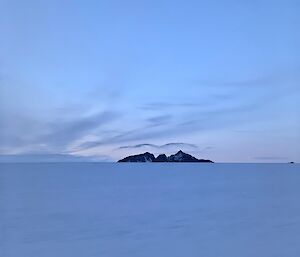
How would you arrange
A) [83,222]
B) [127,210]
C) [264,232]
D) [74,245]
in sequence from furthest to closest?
1. [127,210]
2. [83,222]
3. [264,232]
4. [74,245]

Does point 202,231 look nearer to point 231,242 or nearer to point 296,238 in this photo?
point 231,242

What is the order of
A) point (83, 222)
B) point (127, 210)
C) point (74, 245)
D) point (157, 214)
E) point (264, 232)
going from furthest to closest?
point (127, 210) < point (157, 214) < point (83, 222) < point (264, 232) < point (74, 245)

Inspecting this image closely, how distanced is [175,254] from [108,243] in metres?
1.41

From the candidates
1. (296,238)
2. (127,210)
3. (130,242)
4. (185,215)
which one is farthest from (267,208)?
(130,242)

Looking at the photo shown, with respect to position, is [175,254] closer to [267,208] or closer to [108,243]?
[108,243]

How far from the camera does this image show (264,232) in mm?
8781

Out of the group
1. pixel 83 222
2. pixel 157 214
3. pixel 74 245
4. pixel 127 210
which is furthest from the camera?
pixel 127 210

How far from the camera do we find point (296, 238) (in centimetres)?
774

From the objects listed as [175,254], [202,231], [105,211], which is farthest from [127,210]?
[175,254]

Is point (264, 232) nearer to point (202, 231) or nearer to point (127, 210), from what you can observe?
point (202, 231)

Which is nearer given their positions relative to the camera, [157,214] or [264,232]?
[264,232]

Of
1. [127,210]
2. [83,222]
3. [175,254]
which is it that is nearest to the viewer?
[175,254]

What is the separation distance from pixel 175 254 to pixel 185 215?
5.32 m

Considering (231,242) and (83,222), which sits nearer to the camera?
(231,242)
